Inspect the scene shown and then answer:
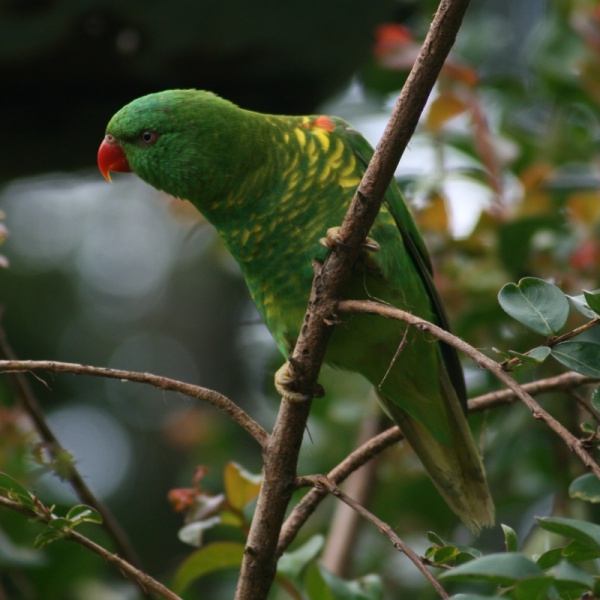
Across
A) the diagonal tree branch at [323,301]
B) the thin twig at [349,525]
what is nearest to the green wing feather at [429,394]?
the thin twig at [349,525]

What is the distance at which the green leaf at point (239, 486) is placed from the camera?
148cm

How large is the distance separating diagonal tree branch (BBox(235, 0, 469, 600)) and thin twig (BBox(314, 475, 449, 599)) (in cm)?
7

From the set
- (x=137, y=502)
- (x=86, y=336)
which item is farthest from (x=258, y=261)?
(x=86, y=336)

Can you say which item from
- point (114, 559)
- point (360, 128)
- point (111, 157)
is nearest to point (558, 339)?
point (114, 559)

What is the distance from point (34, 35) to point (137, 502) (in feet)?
9.64

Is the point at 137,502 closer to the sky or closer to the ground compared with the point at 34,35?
closer to the ground

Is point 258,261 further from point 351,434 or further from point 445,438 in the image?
point 351,434

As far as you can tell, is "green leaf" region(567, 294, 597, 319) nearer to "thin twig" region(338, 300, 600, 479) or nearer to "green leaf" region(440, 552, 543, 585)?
"thin twig" region(338, 300, 600, 479)

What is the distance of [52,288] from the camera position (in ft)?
17.2

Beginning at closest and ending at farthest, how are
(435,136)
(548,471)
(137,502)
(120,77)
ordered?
1. (120,77)
2. (548,471)
3. (435,136)
4. (137,502)

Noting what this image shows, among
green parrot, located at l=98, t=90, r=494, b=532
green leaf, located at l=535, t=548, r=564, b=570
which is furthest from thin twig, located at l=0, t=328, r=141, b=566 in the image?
green leaf, located at l=535, t=548, r=564, b=570

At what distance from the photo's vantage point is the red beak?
1908 millimetres

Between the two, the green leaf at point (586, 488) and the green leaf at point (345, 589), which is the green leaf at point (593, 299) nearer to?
the green leaf at point (586, 488)

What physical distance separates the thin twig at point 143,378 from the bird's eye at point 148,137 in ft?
2.80
